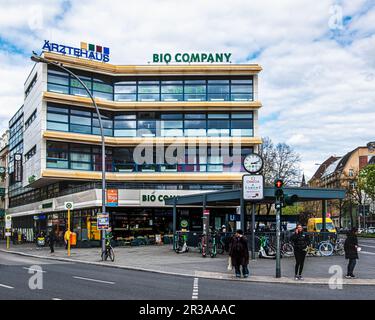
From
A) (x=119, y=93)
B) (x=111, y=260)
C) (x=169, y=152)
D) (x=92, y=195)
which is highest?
(x=119, y=93)

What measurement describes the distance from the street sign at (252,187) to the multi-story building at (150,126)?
22.9 metres

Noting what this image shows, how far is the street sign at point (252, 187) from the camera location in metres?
27.4

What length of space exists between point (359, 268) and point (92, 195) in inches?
1027

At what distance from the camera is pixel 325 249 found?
30812 millimetres

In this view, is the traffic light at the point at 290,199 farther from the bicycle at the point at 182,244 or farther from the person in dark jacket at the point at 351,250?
the bicycle at the point at 182,244

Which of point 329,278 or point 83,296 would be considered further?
point 329,278

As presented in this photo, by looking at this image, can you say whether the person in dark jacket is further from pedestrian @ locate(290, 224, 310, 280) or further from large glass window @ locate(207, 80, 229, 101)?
large glass window @ locate(207, 80, 229, 101)

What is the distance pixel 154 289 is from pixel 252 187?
12.4 m

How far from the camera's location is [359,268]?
2362cm

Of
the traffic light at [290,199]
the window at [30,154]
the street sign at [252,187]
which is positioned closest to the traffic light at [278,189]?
the traffic light at [290,199]

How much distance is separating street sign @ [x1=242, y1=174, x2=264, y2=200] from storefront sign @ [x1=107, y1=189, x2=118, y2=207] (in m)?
18.4
